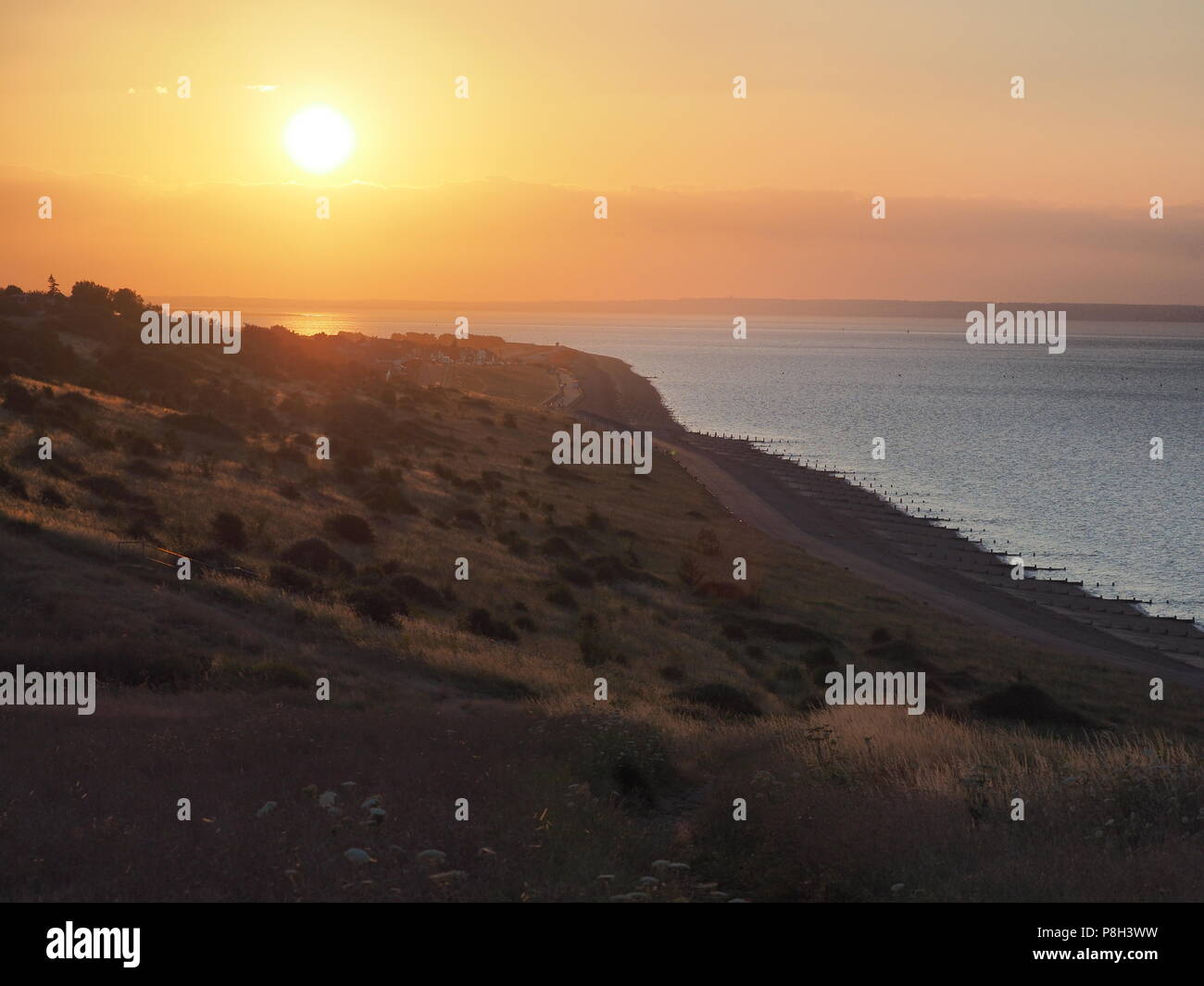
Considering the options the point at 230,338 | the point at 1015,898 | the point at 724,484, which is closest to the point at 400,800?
the point at 1015,898

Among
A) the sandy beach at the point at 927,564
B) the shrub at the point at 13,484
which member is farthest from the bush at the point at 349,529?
the sandy beach at the point at 927,564

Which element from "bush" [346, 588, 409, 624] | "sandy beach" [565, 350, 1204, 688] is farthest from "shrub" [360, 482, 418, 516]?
"sandy beach" [565, 350, 1204, 688]

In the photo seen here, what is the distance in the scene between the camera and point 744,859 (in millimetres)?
9977

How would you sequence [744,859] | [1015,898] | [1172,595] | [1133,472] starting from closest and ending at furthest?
[1015,898] < [744,859] < [1172,595] < [1133,472]

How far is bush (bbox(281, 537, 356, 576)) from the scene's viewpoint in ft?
97.8

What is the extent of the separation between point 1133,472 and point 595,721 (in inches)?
3433

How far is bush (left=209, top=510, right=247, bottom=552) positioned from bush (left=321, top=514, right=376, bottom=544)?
12.5ft

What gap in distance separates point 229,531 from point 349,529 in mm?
5070

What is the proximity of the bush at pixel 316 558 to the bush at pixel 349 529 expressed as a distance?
11.0 feet

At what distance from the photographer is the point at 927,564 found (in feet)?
174

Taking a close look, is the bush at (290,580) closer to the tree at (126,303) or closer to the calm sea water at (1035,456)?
the calm sea water at (1035,456)

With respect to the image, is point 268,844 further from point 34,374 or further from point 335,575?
point 34,374

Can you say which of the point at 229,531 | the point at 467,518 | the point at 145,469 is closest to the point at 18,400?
the point at 145,469
